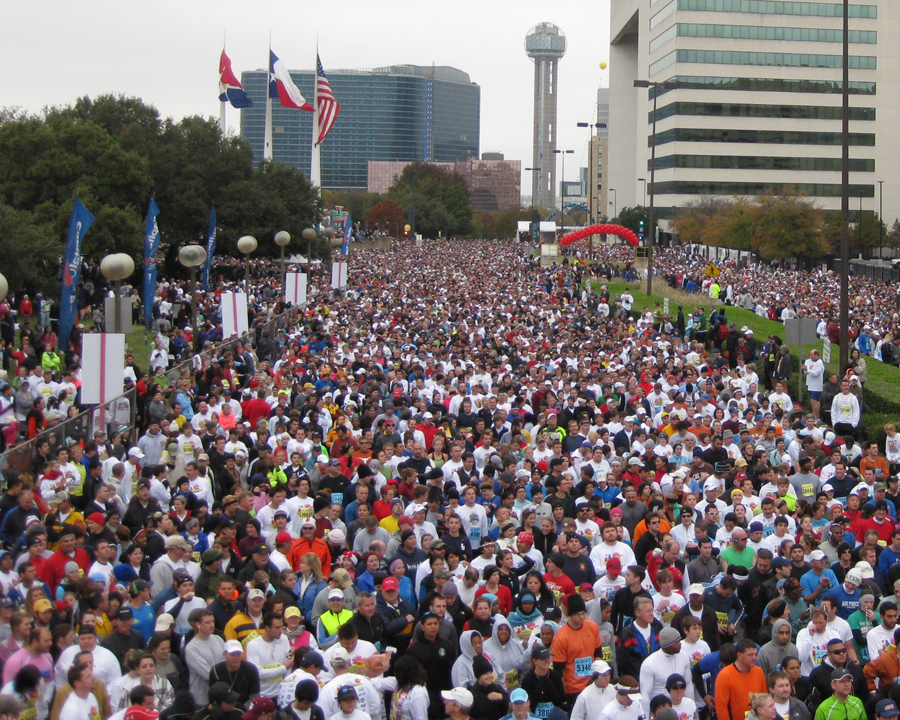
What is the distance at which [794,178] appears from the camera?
322 ft

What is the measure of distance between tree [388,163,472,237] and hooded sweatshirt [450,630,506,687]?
121 metres

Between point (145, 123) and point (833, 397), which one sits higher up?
point (145, 123)

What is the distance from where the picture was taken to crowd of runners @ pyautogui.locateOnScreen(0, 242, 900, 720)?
707cm

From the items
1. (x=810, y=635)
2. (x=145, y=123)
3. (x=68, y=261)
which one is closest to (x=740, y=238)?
(x=145, y=123)

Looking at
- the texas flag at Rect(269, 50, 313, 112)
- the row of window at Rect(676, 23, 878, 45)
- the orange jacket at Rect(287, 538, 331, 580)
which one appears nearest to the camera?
the orange jacket at Rect(287, 538, 331, 580)

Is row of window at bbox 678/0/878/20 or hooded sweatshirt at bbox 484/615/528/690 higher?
row of window at bbox 678/0/878/20

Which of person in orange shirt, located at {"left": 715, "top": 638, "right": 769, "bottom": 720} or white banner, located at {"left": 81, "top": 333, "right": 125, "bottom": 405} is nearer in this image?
person in orange shirt, located at {"left": 715, "top": 638, "right": 769, "bottom": 720}

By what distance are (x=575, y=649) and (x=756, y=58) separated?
3809 inches

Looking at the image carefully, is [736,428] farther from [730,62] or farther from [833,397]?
[730,62]

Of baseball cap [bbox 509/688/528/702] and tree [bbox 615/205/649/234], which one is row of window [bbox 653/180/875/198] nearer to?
tree [bbox 615/205/649/234]

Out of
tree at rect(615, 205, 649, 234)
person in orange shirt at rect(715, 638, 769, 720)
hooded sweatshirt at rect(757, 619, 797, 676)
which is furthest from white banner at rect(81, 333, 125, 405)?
tree at rect(615, 205, 649, 234)

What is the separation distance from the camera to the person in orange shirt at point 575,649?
7.68 metres

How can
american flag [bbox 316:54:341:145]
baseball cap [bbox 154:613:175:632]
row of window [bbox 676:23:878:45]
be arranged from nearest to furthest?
baseball cap [bbox 154:613:175:632] → american flag [bbox 316:54:341:145] → row of window [bbox 676:23:878:45]

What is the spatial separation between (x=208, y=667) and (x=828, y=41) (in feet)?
327
